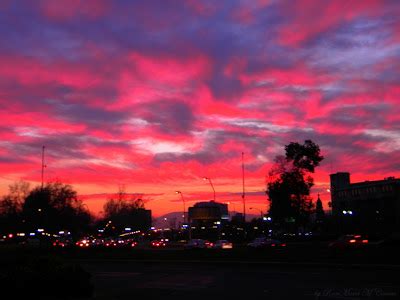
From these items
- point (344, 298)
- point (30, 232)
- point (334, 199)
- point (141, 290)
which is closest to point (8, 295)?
point (141, 290)

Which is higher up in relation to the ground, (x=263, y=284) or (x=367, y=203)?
(x=367, y=203)

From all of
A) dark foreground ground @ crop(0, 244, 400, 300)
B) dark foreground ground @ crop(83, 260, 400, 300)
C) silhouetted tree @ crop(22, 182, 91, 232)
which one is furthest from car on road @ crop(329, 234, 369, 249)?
silhouetted tree @ crop(22, 182, 91, 232)

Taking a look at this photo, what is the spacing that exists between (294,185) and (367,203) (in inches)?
2675

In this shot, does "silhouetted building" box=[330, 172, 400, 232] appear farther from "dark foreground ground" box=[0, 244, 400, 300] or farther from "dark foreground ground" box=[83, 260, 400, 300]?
"dark foreground ground" box=[83, 260, 400, 300]

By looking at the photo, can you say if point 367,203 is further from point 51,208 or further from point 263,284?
point 263,284

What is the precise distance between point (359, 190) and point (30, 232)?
95.7 m

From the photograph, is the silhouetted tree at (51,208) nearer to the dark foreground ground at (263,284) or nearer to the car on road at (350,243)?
the car on road at (350,243)

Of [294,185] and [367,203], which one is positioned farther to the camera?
[367,203]

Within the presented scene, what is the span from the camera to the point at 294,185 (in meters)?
91.2

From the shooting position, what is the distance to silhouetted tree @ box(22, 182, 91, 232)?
13588cm

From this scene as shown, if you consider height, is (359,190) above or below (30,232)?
above

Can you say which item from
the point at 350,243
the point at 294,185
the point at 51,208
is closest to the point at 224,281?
the point at 350,243

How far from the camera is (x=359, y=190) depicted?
525ft

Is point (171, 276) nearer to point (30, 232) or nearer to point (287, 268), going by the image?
point (287, 268)
